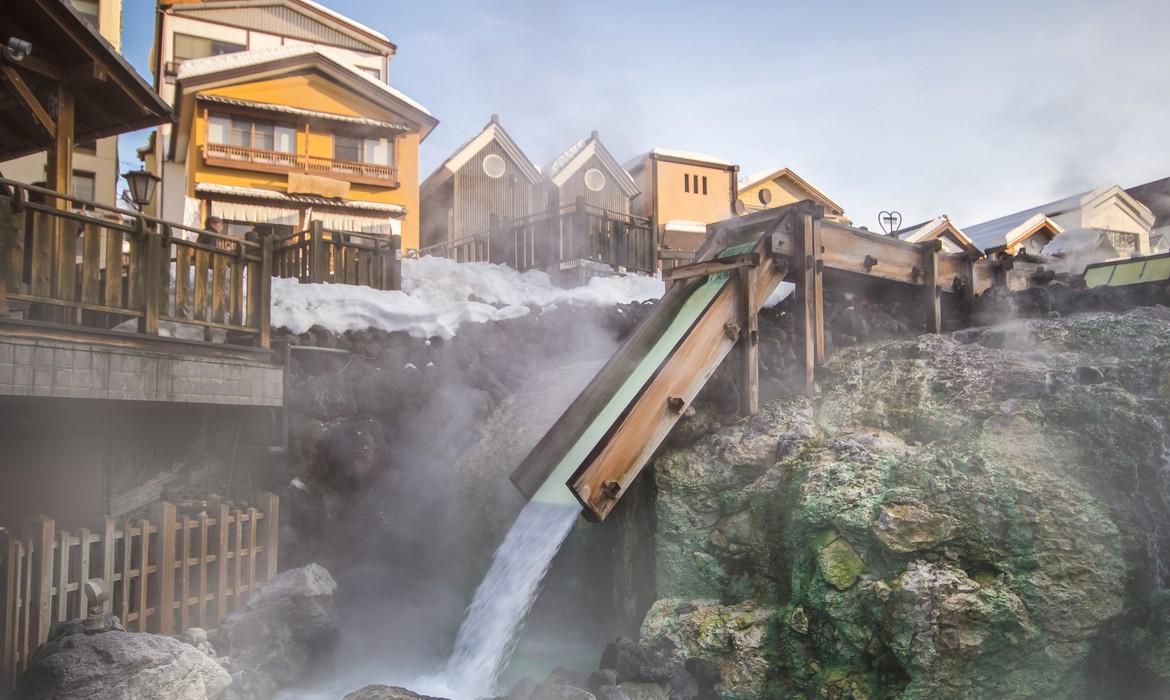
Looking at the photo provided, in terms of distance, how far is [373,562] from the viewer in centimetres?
895

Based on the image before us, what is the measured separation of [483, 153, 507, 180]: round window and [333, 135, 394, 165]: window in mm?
3934

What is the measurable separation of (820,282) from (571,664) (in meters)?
4.60

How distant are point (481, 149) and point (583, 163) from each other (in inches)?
136

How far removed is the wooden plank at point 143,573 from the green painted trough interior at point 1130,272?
10.4 meters

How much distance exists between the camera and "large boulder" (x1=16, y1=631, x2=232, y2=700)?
541 cm

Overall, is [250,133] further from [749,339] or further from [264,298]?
[749,339]

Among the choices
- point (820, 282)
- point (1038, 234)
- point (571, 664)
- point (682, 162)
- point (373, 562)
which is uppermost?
point (682, 162)

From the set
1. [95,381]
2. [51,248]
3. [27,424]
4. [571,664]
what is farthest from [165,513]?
[571,664]

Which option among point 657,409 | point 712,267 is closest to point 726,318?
point 712,267

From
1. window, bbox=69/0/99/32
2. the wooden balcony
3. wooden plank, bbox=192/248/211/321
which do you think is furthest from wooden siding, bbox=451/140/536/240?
wooden plank, bbox=192/248/211/321

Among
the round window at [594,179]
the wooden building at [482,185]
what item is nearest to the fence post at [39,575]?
the wooden building at [482,185]

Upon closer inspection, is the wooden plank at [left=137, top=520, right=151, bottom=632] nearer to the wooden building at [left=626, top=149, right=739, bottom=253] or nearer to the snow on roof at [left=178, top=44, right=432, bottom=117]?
the snow on roof at [left=178, top=44, right=432, bottom=117]

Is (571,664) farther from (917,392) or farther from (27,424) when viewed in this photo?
(27,424)

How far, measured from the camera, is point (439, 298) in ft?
40.5
